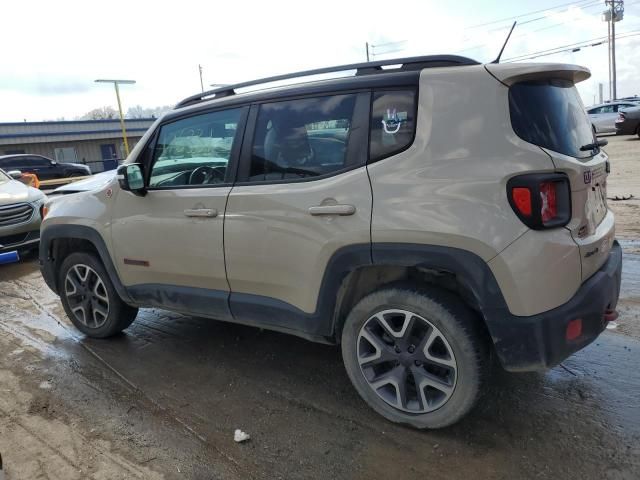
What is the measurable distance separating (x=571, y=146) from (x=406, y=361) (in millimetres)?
1440

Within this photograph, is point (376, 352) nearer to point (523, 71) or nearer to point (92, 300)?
point (523, 71)

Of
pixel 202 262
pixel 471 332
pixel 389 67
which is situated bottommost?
pixel 471 332

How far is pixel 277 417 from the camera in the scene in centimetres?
312

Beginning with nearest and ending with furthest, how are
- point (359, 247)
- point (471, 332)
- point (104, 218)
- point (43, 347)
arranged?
point (471, 332)
point (359, 247)
point (104, 218)
point (43, 347)

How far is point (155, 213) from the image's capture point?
375 centimetres

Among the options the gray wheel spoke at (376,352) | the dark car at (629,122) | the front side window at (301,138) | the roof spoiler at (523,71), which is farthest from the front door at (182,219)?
the dark car at (629,122)

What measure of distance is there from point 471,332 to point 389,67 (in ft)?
5.05

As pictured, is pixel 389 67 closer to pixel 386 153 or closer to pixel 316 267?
pixel 386 153

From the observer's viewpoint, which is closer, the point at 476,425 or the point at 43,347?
the point at 476,425

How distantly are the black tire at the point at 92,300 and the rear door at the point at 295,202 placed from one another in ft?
4.82

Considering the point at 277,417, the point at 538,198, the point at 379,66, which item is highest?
the point at 379,66

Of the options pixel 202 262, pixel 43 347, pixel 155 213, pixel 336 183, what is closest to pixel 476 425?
pixel 336 183

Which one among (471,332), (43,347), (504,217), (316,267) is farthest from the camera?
(43,347)

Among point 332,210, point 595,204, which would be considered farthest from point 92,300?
point 595,204
